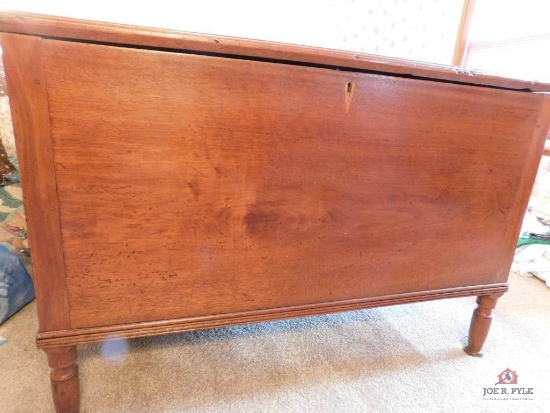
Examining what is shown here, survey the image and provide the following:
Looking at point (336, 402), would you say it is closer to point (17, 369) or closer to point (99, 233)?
point (99, 233)

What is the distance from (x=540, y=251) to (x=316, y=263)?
4.69ft

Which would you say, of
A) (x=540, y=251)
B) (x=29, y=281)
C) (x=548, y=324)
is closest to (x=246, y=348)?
(x=29, y=281)

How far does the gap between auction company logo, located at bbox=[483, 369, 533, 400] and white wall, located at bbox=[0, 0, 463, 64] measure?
5.60 ft

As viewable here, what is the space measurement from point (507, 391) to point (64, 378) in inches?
42.4

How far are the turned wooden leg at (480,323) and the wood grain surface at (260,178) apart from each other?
0.20 metres

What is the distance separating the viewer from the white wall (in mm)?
1720

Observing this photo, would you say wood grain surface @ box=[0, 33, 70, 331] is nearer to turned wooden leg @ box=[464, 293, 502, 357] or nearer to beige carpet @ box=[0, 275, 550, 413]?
beige carpet @ box=[0, 275, 550, 413]

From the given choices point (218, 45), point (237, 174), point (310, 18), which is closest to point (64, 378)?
point (237, 174)

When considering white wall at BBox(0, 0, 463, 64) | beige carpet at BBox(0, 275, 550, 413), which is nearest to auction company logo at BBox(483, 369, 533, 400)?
beige carpet at BBox(0, 275, 550, 413)

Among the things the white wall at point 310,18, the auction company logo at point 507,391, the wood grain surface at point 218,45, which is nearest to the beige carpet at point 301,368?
the auction company logo at point 507,391

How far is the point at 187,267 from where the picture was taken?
62 cm

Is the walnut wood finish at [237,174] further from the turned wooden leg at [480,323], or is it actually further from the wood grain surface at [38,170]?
the turned wooden leg at [480,323]

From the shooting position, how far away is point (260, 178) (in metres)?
0.62

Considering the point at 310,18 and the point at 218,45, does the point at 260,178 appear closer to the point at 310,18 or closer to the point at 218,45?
the point at 218,45
